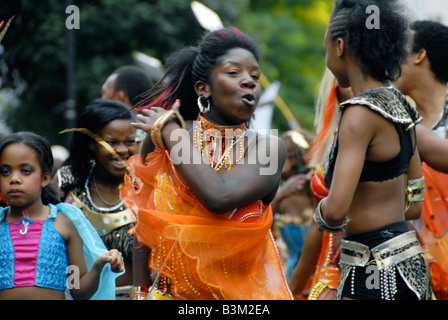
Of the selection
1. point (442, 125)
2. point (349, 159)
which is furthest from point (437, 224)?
point (349, 159)

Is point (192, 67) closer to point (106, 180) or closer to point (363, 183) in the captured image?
point (363, 183)

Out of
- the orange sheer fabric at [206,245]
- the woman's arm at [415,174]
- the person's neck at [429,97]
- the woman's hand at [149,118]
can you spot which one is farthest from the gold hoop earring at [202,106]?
the person's neck at [429,97]

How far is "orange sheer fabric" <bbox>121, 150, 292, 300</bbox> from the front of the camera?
9.70 ft

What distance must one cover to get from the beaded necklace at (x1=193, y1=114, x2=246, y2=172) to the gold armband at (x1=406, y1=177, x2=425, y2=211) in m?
0.95

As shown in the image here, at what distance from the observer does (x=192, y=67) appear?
3529 mm

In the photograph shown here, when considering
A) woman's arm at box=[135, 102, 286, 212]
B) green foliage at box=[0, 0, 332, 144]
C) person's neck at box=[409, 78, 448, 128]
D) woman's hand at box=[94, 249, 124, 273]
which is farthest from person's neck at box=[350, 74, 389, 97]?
green foliage at box=[0, 0, 332, 144]

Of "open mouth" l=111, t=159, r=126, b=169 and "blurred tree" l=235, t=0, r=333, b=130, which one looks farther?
"blurred tree" l=235, t=0, r=333, b=130

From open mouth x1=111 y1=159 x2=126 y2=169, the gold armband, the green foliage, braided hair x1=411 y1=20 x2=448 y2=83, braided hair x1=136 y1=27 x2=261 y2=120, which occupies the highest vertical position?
the green foliage

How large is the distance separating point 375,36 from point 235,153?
94 centimetres

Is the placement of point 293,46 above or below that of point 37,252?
above

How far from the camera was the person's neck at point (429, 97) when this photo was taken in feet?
15.7

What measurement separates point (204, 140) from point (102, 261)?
1.05 metres

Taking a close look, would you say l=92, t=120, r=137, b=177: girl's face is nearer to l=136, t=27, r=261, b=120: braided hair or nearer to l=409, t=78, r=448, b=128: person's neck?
l=136, t=27, r=261, b=120: braided hair
